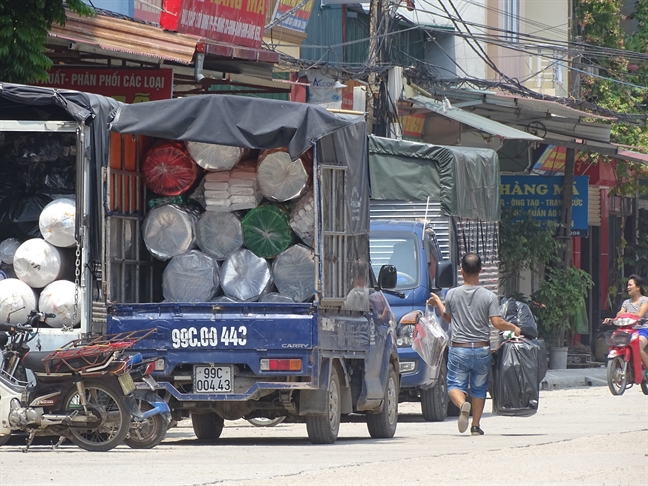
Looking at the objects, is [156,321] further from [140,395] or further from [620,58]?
[620,58]

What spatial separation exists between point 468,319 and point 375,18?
9.64 metres

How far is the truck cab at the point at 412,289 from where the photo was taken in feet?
51.5

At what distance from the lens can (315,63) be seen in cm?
2033

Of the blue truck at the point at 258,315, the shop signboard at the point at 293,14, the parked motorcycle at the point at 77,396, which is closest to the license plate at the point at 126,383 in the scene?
the parked motorcycle at the point at 77,396

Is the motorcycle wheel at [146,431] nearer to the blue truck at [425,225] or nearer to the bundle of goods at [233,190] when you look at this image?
the bundle of goods at [233,190]

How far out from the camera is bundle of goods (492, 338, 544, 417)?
44.0 feet

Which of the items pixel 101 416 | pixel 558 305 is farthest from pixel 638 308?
pixel 101 416

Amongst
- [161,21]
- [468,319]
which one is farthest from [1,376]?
[161,21]

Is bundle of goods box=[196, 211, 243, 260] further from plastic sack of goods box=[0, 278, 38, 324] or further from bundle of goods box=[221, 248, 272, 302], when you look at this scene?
plastic sack of goods box=[0, 278, 38, 324]

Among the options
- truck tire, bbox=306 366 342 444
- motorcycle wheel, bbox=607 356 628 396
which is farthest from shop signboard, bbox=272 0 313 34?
truck tire, bbox=306 366 342 444

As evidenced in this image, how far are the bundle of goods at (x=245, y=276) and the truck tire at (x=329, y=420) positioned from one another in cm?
→ 98

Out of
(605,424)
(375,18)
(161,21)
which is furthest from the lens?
(375,18)

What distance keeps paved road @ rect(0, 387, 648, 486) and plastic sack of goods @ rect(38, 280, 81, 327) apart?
107 cm

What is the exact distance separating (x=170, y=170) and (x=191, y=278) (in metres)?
0.99
